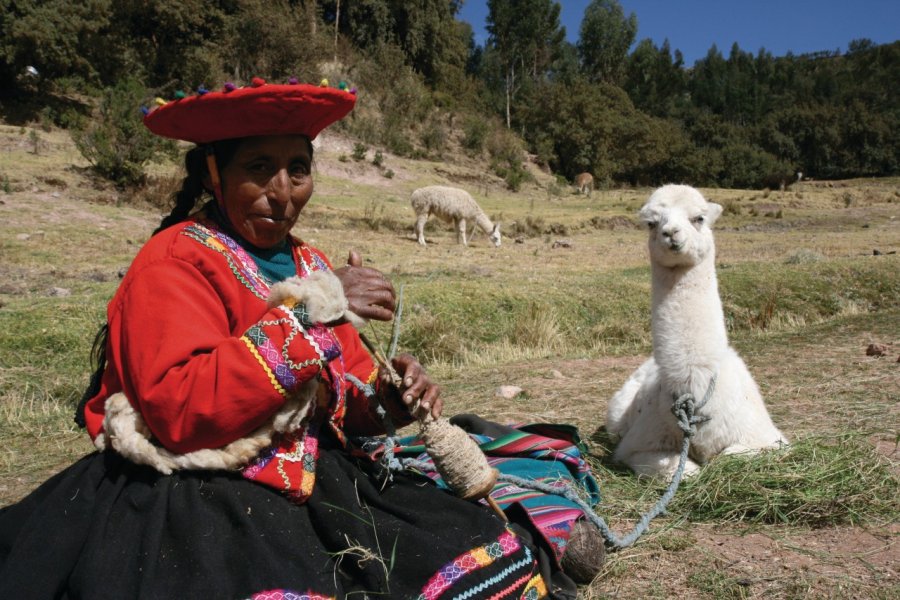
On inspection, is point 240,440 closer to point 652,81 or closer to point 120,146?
point 120,146

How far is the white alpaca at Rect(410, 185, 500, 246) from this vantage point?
1558 centimetres

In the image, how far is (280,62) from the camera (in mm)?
29734

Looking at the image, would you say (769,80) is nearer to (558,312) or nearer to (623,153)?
(623,153)

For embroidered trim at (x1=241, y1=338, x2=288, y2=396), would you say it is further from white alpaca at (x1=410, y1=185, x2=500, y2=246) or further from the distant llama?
the distant llama

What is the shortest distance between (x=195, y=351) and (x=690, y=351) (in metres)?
2.35

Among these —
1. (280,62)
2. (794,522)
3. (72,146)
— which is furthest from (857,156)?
(794,522)

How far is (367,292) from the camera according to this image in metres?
1.98

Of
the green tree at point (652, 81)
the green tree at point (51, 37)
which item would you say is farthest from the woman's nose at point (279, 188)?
the green tree at point (652, 81)

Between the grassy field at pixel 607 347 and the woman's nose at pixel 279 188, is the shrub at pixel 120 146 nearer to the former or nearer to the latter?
the grassy field at pixel 607 347

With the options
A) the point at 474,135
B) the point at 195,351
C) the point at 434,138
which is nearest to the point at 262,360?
the point at 195,351

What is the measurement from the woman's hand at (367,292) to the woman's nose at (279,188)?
282 millimetres

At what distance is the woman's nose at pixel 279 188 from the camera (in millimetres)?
2064

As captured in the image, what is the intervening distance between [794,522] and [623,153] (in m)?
42.5

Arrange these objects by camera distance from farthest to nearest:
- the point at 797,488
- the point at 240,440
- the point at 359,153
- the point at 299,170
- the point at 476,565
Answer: the point at 359,153 < the point at 797,488 < the point at 299,170 < the point at 476,565 < the point at 240,440
